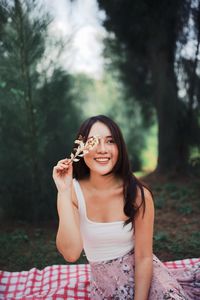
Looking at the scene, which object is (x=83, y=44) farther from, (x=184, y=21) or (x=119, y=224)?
(x=119, y=224)

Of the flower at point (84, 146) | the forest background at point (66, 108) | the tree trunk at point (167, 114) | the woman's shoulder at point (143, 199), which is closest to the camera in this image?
the flower at point (84, 146)

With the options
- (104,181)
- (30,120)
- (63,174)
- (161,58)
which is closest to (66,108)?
(30,120)

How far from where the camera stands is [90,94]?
7789mm

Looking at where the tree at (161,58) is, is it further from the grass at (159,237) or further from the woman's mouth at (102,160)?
the woman's mouth at (102,160)

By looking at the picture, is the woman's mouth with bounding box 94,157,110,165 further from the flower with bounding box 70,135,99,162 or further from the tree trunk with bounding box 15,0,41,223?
the tree trunk with bounding box 15,0,41,223

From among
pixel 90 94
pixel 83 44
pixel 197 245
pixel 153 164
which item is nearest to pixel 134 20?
pixel 83 44

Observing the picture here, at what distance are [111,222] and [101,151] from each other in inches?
13.3

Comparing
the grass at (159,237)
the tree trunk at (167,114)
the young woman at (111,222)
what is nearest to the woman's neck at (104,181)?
the young woman at (111,222)

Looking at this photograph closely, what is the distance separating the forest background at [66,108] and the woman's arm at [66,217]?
1.64m

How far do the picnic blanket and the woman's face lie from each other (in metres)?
1.02

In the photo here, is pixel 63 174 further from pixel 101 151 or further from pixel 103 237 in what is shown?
pixel 103 237

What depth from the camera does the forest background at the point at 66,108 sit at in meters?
3.81

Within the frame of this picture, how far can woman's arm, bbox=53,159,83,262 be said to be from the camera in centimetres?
170

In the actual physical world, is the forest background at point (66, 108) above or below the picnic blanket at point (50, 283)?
above
